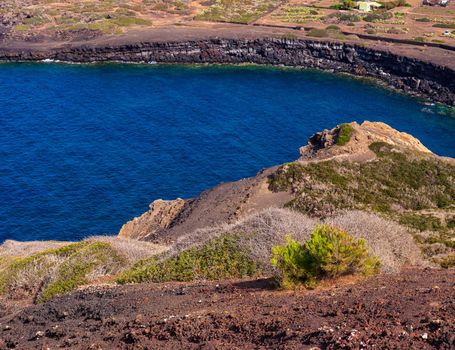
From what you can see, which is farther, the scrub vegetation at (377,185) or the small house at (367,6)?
the small house at (367,6)

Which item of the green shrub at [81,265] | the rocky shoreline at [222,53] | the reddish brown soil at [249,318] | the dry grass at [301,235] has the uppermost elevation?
the reddish brown soil at [249,318]

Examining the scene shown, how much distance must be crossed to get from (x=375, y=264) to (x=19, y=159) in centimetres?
5185

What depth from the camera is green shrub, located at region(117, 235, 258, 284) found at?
23.8 metres

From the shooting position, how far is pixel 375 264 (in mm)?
21438

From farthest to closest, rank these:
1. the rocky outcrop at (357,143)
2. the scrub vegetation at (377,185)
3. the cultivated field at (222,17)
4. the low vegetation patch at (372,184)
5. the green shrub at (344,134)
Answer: the cultivated field at (222,17) → the green shrub at (344,134) → the rocky outcrop at (357,143) → the low vegetation patch at (372,184) → the scrub vegetation at (377,185)

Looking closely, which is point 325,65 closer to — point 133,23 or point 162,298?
point 133,23

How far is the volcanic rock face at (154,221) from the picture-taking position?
148 ft

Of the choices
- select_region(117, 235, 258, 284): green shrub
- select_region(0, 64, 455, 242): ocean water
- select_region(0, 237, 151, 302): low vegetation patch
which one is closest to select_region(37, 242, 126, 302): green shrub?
select_region(0, 237, 151, 302): low vegetation patch

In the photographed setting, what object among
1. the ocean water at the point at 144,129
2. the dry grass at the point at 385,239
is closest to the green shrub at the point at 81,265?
the dry grass at the point at 385,239

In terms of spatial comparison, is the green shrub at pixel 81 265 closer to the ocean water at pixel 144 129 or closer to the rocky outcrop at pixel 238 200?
the rocky outcrop at pixel 238 200

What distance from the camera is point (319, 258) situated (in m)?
19.5

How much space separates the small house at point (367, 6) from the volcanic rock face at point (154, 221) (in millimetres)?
97552

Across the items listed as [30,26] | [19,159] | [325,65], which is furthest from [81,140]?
[30,26]

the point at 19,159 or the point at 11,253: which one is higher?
the point at 11,253
